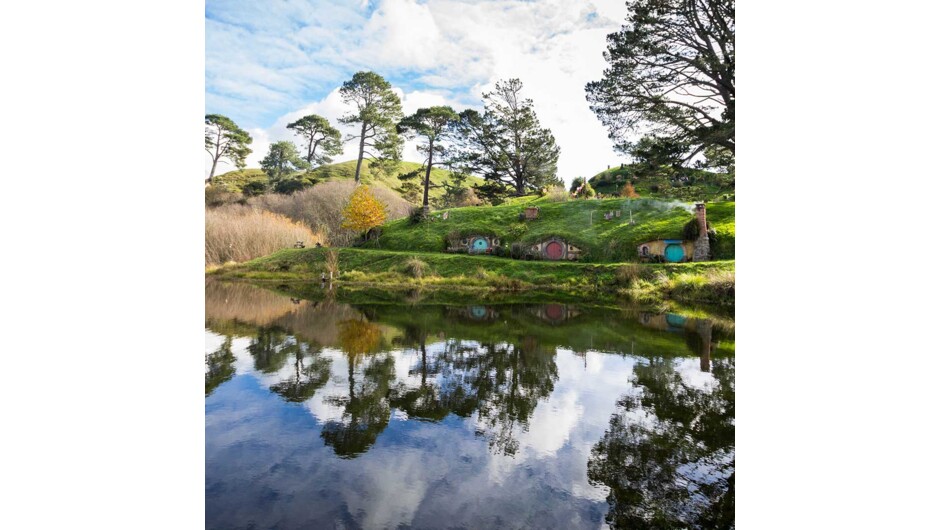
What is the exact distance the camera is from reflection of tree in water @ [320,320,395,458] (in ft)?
10.7

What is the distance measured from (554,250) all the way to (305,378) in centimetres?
1387

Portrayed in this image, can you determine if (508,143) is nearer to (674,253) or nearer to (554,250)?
(554,250)

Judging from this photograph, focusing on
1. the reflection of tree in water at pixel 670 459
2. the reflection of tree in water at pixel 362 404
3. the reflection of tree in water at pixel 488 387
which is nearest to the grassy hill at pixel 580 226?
the reflection of tree in water at pixel 488 387

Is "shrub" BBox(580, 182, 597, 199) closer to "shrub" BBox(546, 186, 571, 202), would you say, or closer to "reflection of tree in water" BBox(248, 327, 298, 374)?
"shrub" BBox(546, 186, 571, 202)

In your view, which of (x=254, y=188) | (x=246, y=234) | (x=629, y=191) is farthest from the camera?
(x=254, y=188)

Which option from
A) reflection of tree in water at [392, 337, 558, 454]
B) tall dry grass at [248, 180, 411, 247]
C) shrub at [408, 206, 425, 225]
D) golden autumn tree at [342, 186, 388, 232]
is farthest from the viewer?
tall dry grass at [248, 180, 411, 247]

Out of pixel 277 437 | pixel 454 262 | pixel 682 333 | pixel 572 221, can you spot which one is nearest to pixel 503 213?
pixel 572 221

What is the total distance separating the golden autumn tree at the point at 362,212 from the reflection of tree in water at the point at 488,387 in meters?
15.3

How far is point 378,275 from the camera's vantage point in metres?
16.7

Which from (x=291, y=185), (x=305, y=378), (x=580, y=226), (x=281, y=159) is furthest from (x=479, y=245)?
(x=281, y=159)

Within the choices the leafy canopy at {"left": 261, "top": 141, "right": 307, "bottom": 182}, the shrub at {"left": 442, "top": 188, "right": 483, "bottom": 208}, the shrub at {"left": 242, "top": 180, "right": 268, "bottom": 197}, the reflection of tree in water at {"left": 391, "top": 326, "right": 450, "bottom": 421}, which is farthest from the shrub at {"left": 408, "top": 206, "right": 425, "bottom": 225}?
the reflection of tree in water at {"left": 391, "top": 326, "right": 450, "bottom": 421}

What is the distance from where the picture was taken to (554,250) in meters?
17.6

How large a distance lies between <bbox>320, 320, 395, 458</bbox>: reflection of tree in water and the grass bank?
7882mm
